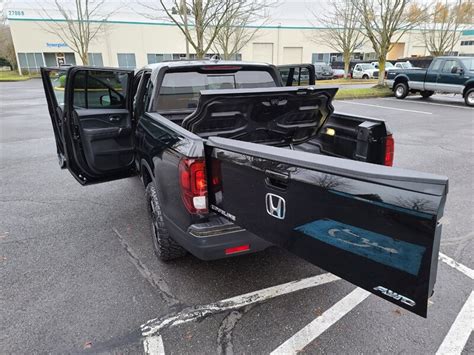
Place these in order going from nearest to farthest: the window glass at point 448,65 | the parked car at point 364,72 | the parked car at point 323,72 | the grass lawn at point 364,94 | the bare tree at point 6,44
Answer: the window glass at point 448,65 → the grass lawn at point 364,94 → the parked car at point 323,72 → the parked car at point 364,72 → the bare tree at point 6,44

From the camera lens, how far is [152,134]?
10.6 ft

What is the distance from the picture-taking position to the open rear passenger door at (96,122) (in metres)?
4.01

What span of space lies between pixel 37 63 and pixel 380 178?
4587cm

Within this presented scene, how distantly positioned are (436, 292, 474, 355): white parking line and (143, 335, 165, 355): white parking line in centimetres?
185

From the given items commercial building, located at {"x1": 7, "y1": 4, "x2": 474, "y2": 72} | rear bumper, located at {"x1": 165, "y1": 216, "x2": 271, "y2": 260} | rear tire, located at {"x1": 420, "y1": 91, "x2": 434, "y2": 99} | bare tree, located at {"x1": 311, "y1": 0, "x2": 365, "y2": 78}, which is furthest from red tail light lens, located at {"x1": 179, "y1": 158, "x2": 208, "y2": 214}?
commercial building, located at {"x1": 7, "y1": 4, "x2": 474, "y2": 72}

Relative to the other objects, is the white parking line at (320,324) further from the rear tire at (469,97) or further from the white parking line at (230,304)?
the rear tire at (469,97)

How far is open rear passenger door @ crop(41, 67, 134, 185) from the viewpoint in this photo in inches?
158

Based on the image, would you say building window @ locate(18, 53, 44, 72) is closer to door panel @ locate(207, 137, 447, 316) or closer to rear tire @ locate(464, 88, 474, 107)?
rear tire @ locate(464, 88, 474, 107)

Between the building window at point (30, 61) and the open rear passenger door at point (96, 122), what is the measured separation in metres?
40.9

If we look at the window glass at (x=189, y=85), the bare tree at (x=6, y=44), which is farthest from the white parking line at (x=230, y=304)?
the bare tree at (x=6, y=44)

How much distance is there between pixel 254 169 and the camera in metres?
2.05

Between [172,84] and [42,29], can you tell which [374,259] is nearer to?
[172,84]

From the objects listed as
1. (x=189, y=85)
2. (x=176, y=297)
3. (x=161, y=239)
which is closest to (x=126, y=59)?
(x=189, y=85)

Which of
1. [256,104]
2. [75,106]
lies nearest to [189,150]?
[256,104]
